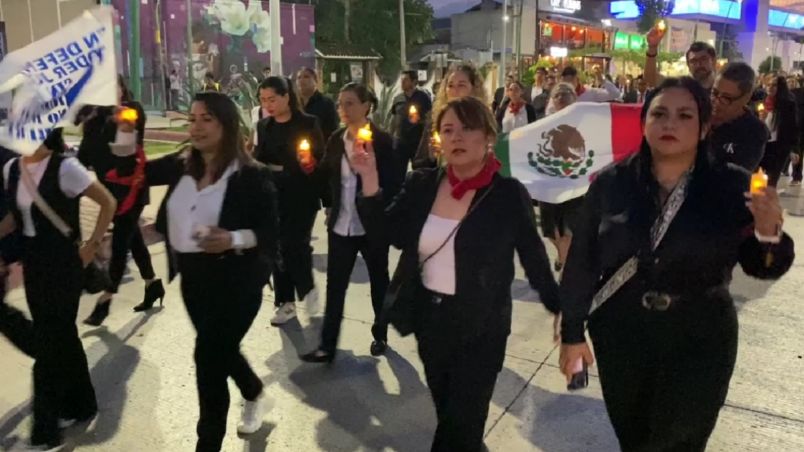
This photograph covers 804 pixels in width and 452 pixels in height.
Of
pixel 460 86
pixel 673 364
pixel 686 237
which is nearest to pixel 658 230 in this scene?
pixel 686 237

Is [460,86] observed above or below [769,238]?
above

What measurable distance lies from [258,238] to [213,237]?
0.83ft

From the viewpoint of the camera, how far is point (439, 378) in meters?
2.96

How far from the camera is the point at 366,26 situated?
42.8 meters

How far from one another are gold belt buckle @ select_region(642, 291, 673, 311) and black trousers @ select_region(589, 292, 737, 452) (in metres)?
0.02

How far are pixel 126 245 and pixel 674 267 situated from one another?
4.64 metres

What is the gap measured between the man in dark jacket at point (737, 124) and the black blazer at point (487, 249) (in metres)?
2.01

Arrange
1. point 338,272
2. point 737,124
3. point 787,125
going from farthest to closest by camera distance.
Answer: point 787,125 < point 338,272 < point 737,124

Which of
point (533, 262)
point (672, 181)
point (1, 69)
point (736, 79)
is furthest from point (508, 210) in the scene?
point (1, 69)

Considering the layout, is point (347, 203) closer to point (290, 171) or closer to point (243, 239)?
point (290, 171)

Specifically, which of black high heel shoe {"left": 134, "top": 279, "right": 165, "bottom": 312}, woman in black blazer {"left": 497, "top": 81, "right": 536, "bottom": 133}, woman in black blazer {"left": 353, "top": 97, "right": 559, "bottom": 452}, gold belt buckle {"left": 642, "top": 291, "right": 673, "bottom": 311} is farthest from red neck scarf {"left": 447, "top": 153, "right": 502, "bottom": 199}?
woman in black blazer {"left": 497, "top": 81, "right": 536, "bottom": 133}

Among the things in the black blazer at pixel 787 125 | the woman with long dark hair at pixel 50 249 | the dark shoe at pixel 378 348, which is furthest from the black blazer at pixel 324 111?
the black blazer at pixel 787 125

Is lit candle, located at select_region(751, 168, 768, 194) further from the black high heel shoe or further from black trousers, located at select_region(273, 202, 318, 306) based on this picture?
the black high heel shoe

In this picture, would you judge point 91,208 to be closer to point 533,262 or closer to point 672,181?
point 533,262
